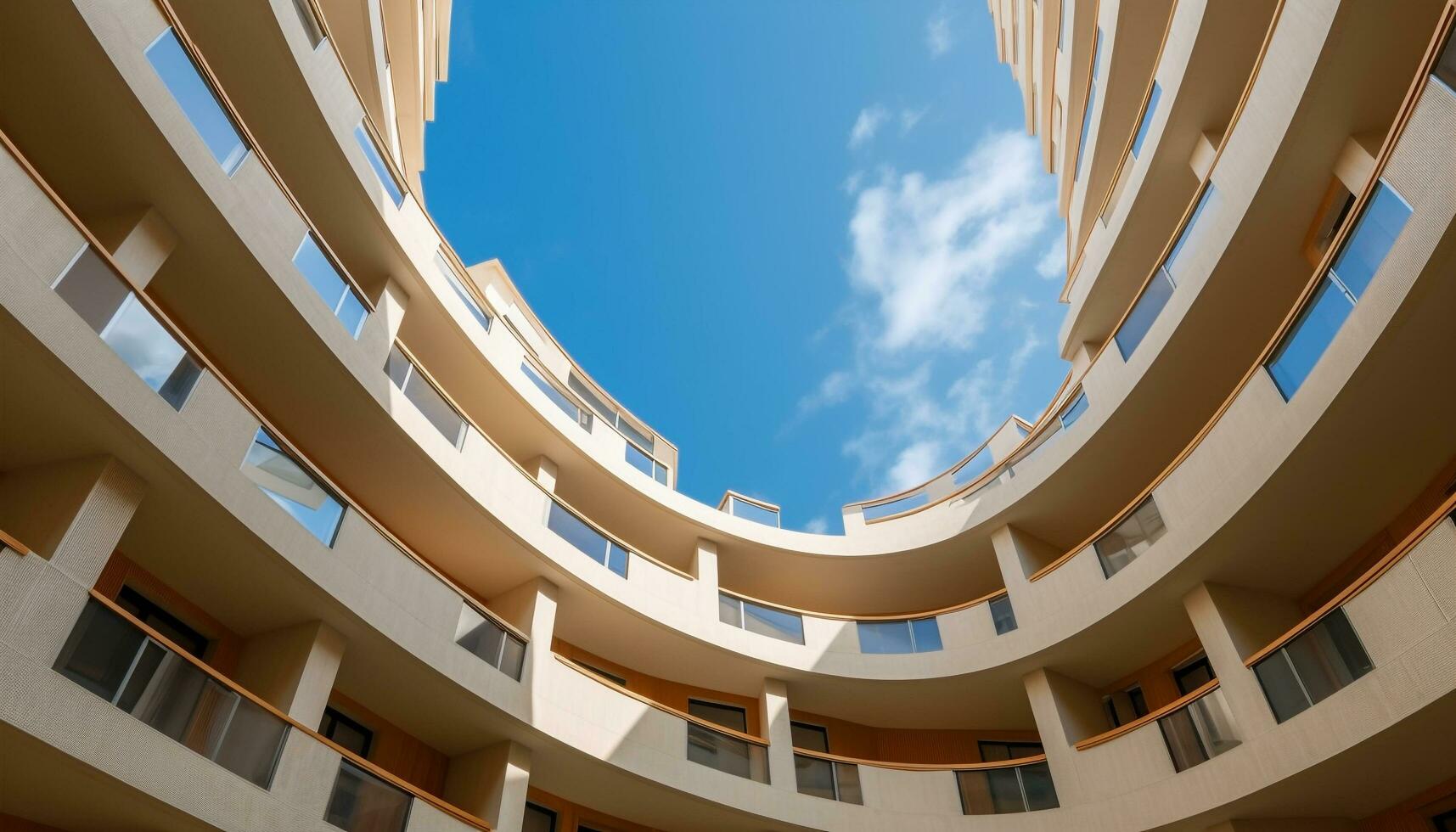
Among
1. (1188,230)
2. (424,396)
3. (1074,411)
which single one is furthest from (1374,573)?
(424,396)

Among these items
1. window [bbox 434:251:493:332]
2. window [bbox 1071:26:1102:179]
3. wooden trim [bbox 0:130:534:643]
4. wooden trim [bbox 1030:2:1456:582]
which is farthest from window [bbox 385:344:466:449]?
window [bbox 1071:26:1102:179]

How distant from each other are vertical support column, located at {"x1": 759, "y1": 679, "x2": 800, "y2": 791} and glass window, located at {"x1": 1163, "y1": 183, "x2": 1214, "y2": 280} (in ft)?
36.2

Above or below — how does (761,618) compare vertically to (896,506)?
below

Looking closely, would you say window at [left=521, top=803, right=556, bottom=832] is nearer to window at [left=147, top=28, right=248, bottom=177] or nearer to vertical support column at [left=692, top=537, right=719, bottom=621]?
vertical support column at [left=692, top=537, right=719, bottom=621]

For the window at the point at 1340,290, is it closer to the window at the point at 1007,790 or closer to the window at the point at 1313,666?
the window at the point at 1313,666

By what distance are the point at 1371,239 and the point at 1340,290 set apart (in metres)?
0.84

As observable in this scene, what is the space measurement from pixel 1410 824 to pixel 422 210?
62.0 ft

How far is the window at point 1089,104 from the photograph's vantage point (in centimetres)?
1959

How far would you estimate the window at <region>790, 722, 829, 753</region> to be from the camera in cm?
1952

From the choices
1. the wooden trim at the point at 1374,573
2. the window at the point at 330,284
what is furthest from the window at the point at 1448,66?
the window at the point at 330,284

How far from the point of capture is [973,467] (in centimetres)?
2252

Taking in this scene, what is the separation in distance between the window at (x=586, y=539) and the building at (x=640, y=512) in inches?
2.7

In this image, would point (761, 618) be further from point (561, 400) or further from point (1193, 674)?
point (1193, 674)

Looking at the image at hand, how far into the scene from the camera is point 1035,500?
62.0ft
